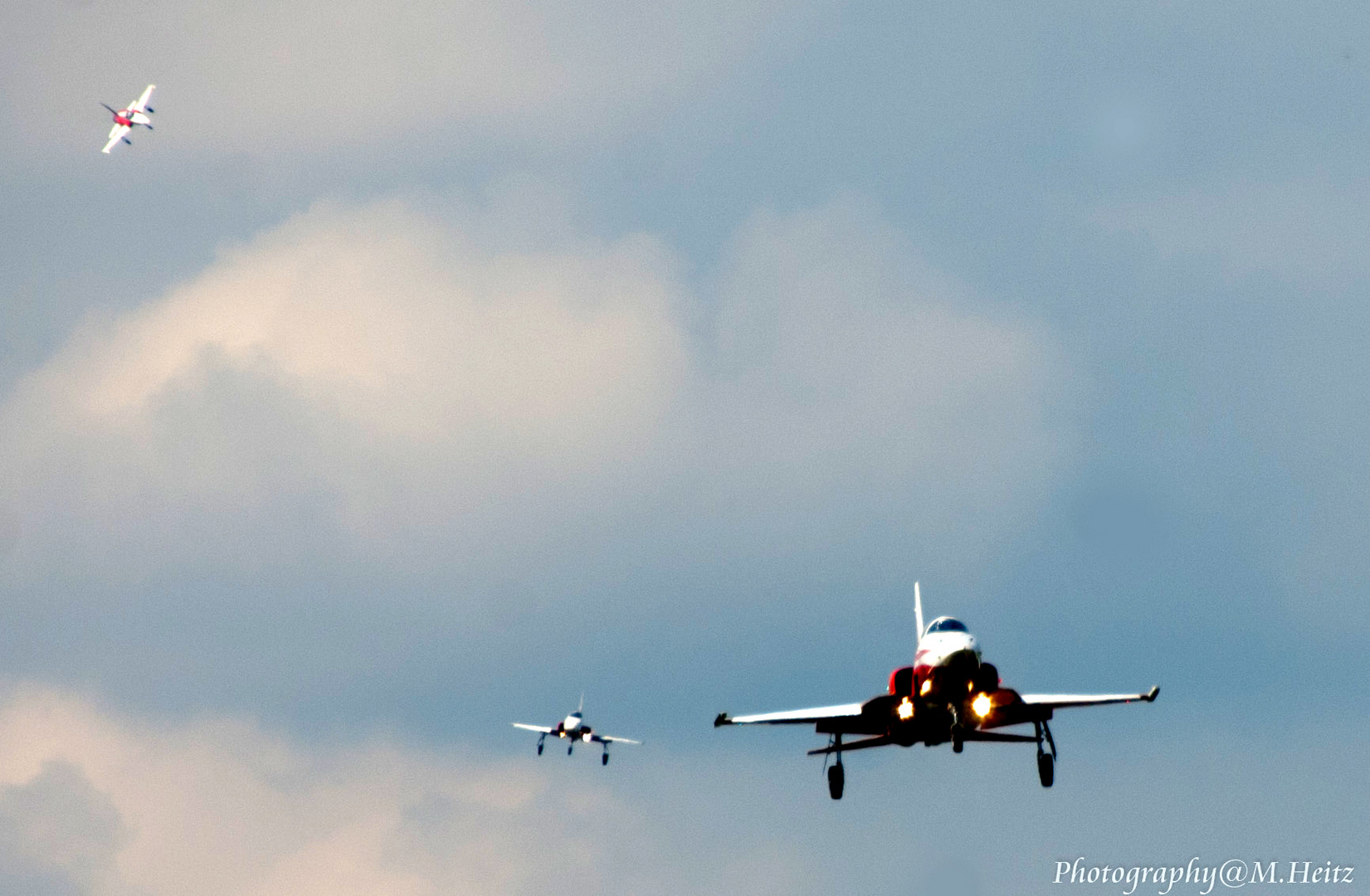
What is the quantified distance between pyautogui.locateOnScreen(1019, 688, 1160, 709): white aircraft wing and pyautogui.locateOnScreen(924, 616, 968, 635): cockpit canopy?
20.7 feet

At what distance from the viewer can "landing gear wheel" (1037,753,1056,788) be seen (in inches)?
2891

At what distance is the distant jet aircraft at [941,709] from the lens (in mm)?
68875

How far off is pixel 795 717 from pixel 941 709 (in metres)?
8.25

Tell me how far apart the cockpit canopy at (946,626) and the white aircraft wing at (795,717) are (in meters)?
6.81

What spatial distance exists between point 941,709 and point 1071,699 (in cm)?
664

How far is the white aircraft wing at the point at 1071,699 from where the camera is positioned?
74.8m

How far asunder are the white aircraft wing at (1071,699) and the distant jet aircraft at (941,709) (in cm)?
3

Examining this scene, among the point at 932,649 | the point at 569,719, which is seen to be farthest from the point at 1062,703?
the point at 569,719

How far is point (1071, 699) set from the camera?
247ft

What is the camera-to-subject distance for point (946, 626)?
6969cm

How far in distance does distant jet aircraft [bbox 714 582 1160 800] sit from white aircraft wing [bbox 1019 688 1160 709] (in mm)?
32

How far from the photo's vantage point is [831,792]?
254ft

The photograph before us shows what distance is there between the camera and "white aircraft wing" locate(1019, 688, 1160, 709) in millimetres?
74812

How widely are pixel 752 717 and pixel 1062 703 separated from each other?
12468mm
